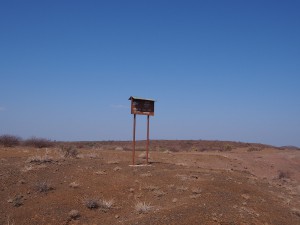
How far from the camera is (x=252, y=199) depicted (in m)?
14.3

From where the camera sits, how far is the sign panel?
61.3ft

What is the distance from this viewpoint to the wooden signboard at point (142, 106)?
1867 centimetres

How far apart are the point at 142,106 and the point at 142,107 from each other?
5 centimetres

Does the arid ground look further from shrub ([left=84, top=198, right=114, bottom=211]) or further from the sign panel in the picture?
the sign panel

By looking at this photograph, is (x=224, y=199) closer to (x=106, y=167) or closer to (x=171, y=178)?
(x=171, y=178)

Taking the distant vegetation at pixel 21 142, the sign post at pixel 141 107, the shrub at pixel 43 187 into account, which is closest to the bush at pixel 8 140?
the distant vegetation at pixel 21 142

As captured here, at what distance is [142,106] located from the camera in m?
19.1

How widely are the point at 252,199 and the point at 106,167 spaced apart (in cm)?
639

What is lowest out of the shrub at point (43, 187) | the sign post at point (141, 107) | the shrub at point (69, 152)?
the shrub at point (43, 187)

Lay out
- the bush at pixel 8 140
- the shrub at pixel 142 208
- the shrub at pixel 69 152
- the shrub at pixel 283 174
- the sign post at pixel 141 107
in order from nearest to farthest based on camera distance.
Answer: the shrub at pixel 142 208 → the sign post at pixel 141 107 → the shrub at pixel 69 152 → the shrub at pixel 283 174 → the bush at pixel 8 140

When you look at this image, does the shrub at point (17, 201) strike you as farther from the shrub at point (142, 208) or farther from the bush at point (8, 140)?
the bush at point (8, 140)

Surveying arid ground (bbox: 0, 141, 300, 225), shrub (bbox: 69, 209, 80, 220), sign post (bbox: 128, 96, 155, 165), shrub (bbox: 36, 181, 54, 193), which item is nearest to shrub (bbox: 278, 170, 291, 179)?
arid ground (bbox: 0, 141, 300, 225)

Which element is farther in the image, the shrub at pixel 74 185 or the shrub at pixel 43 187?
the shrub at pixel 74 185

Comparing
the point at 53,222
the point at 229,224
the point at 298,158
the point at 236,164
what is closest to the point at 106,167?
the point at 53,222
